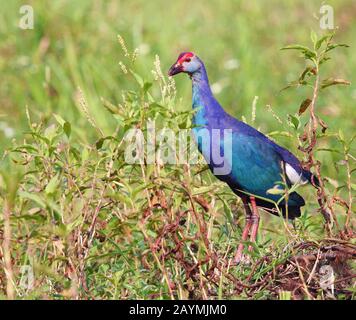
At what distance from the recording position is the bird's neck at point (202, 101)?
4.72 metres

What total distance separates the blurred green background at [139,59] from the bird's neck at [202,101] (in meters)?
2.29

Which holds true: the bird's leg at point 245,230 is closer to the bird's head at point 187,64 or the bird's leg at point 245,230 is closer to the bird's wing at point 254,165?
the bird's wing at point 254,165

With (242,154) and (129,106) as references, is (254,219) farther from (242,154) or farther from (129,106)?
(129,106)

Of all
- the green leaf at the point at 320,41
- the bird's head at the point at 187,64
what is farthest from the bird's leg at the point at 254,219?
the green leaf at the point at 320,41

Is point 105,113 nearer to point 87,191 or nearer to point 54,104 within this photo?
point 54,104

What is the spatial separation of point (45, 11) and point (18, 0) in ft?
0.77

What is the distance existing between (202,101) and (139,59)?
277 centimetres

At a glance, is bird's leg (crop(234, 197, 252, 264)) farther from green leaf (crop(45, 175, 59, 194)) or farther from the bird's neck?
green leaf (crop(45, 175, 59, 194))

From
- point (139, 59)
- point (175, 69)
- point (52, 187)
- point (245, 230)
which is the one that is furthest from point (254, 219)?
point (139, 59)

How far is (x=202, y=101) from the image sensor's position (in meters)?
4.75

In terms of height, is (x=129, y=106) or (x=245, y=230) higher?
(x=129, y=106)
